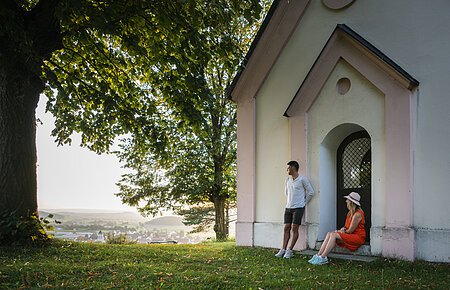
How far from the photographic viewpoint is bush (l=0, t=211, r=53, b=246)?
27.8 ft

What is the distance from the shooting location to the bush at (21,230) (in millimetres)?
8461

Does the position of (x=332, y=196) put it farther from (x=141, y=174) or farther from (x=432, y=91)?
(x=141, y=174)

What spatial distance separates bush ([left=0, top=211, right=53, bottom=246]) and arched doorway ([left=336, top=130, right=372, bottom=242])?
6957 millimetres

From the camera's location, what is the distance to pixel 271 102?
10.9m

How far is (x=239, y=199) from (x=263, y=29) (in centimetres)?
463

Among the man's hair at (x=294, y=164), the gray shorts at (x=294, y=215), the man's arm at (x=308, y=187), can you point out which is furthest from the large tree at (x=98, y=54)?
the gray shorts at (x=294, y=215)

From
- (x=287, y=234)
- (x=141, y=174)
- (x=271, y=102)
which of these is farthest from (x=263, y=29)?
(x=141, y=174)

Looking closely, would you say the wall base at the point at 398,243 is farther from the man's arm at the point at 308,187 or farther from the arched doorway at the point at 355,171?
the man's arm at the point at 308,187

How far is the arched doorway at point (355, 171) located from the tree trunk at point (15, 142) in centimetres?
725

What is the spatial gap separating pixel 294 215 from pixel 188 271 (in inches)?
126

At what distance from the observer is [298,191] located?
934cm

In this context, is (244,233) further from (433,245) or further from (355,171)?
(433,245)

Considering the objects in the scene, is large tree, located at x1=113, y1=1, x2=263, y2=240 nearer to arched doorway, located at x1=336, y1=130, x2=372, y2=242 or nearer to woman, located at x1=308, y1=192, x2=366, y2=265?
arched doorway, located at x1=336, y1=130, x2=372, y2=242

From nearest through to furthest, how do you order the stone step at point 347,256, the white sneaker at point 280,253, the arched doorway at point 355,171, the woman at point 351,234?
the woman at point 351,234
the stone step at point 347,256
the white sneaker at point 280,253
the arched doorway at point 355,171
